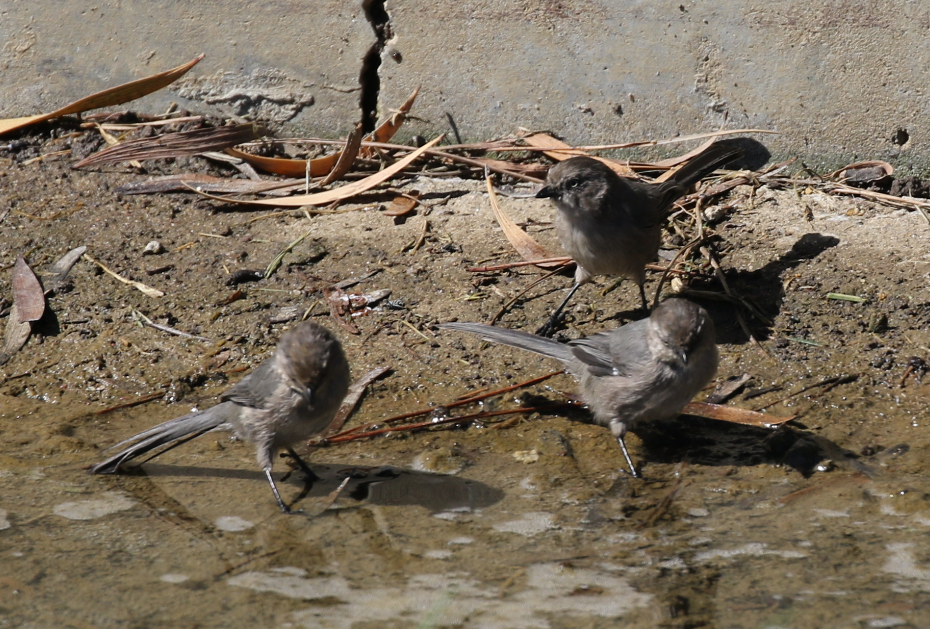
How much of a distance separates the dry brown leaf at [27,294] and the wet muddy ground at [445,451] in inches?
3.3

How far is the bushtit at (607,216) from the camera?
5.27m

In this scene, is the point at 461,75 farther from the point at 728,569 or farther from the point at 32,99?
the point at 728,569

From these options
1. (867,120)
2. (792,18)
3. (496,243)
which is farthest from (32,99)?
(867,120)

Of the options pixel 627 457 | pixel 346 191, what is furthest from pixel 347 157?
pixel 627 457

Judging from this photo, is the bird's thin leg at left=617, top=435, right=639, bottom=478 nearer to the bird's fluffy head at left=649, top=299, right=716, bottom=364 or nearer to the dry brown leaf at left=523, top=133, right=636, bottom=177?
the bird's fluffy head at left=649, top=299, right=716, bottom=364

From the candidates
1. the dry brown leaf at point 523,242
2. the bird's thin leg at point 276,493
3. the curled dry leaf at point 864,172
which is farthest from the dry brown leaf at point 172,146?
the curled dry leaf at point 864,172

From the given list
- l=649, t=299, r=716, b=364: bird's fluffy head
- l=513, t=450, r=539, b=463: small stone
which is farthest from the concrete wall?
l=513, t=450, r=539, b=463: small stone

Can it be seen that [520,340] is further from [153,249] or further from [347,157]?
[153,249]

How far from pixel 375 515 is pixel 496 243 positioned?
96.6 inches

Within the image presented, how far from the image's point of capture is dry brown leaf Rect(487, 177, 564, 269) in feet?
19.1

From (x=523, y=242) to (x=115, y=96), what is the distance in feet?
10.1

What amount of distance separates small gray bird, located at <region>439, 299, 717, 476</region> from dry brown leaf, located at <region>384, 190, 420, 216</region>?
2.03m

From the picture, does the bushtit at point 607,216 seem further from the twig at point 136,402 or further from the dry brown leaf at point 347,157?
the twig at point 136,402

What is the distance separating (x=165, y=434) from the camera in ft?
13.9
